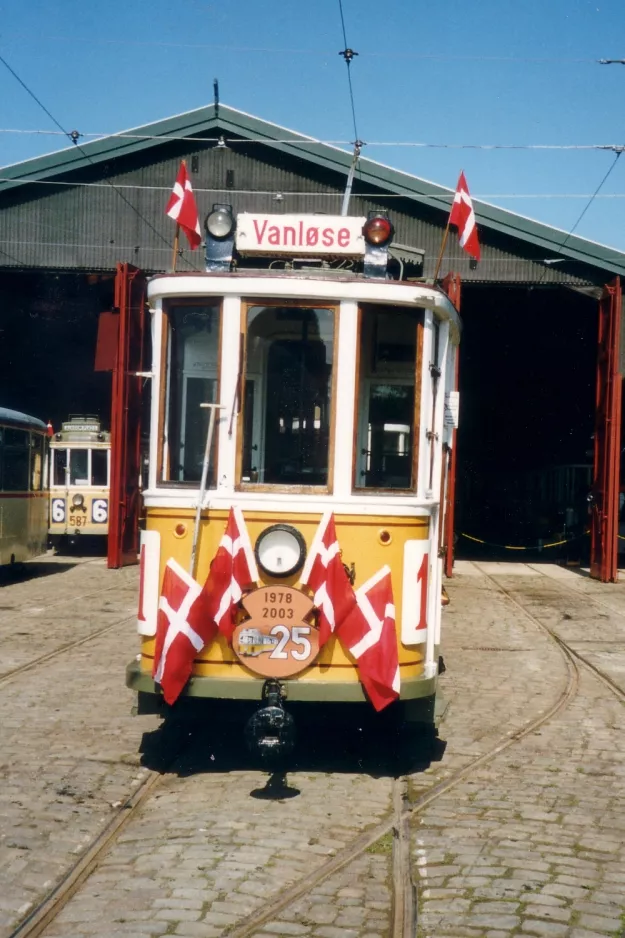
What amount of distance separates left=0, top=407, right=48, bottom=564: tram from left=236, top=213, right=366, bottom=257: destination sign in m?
11.0

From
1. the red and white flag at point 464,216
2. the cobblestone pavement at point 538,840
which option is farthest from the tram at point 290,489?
the red and white flag at point 464,216

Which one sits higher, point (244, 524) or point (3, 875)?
point (244, 524)

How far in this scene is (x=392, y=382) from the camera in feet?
20.1

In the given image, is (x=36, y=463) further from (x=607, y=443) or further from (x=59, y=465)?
(x=607, y=443)

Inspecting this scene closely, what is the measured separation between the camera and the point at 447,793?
19.5 ft

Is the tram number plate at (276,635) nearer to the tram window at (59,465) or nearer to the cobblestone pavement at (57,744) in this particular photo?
the cobblestone pavement at (57,744)

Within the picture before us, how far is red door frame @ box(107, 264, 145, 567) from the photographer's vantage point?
21.4 m

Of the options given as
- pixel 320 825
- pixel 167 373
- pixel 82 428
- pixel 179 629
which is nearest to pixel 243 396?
pixel 167 373

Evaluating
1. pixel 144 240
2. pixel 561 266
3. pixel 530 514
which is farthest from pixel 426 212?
pixel 530 514

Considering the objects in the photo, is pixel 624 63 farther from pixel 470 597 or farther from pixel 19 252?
pixel 19 252

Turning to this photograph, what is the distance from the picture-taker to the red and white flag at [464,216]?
300 inches

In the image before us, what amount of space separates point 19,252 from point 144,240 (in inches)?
100

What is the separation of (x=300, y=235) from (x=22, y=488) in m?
12.1

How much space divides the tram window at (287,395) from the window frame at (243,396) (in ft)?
0.06
